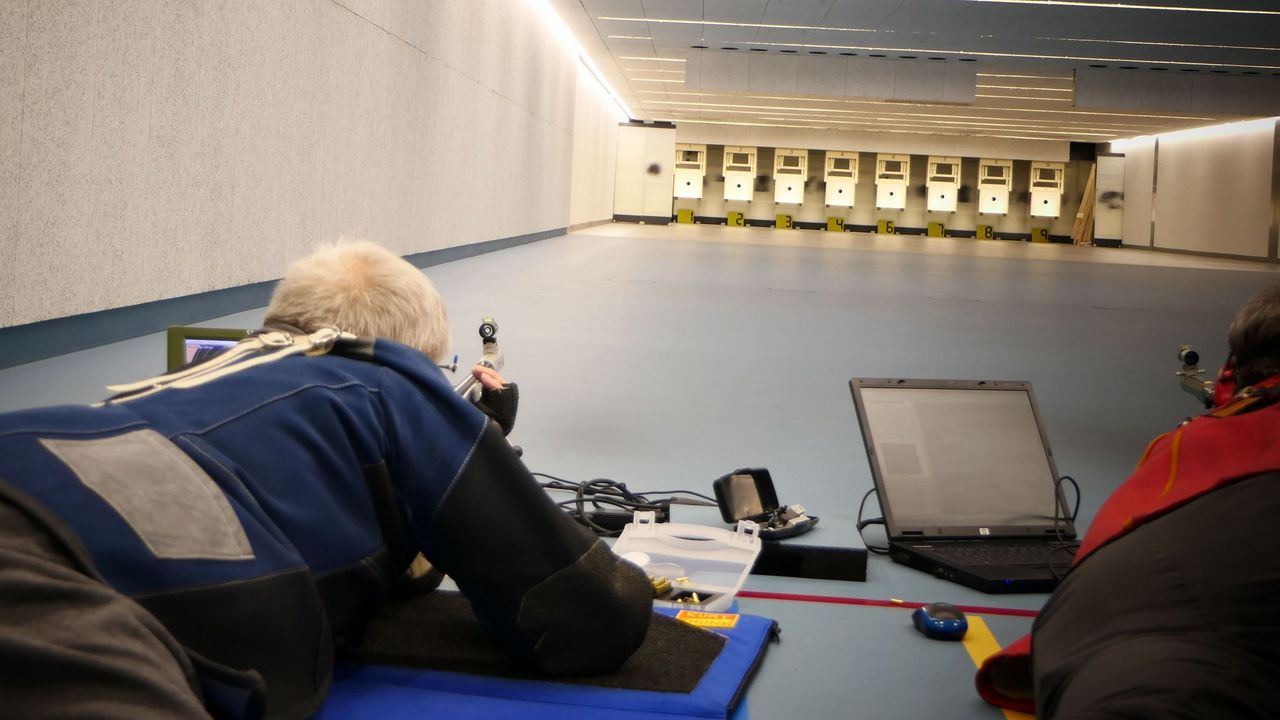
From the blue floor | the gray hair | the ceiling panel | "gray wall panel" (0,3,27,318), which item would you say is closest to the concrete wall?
"gray wall panel" (0,3,27,318)

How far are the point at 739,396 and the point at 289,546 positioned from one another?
12.0 ft

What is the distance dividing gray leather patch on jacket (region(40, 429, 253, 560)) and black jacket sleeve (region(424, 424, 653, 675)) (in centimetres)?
36

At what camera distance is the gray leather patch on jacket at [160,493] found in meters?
1.13

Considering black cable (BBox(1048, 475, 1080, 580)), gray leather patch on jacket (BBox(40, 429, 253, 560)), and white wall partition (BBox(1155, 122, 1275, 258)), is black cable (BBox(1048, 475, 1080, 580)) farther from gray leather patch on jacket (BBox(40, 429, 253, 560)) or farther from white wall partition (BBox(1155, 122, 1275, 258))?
white wall partition (BBox(1155, 122, 1275, 258))

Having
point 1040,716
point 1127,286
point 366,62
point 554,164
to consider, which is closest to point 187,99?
point 366,62

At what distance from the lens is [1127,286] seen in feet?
42.9

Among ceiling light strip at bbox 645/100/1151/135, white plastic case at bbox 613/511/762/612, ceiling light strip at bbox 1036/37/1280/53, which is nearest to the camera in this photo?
white plastic case at bbox 613/511/762/612

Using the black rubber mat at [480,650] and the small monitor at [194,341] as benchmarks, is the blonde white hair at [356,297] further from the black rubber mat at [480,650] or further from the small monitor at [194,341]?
the small monitor at [194,341]

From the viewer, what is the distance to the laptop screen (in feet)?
9.32

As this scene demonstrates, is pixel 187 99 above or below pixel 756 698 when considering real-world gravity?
above

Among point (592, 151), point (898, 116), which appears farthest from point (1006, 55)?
point (592, 151)

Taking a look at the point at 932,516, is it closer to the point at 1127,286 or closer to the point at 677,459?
the point at 677,459

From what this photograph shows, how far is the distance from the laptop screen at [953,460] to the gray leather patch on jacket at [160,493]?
1959 millimetres

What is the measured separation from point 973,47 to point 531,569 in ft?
51.5
